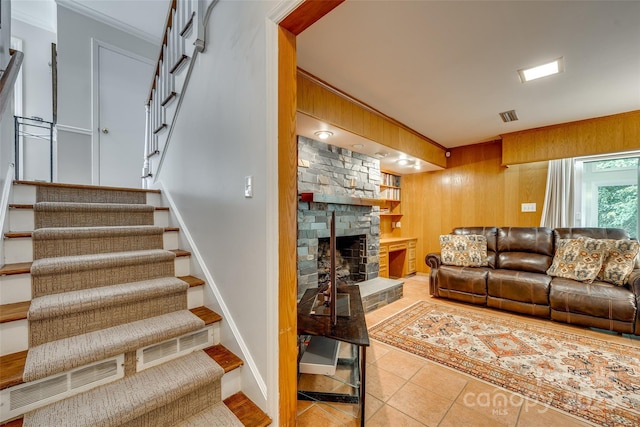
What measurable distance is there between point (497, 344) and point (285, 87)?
275 cm

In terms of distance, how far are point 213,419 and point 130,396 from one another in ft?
1.26

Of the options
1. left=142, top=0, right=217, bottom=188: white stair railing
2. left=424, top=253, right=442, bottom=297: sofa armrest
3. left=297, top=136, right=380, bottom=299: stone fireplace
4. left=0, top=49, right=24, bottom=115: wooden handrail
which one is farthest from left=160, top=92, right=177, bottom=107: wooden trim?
left=424, top=253, right=442, bottom=297: sofa armrest

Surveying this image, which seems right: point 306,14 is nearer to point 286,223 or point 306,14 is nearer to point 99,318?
point 286,223

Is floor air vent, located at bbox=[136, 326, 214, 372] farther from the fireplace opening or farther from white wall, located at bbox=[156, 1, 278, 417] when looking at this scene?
the fireplace opening

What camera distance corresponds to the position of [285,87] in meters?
1.25

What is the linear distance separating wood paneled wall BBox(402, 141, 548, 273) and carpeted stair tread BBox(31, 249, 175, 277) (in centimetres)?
458

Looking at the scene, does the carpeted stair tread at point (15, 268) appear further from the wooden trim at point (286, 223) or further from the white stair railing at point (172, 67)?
the white stair railing at point (172, 67)

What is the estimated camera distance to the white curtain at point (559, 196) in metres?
3.76

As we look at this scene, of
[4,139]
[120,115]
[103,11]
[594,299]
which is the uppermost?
[103,11]

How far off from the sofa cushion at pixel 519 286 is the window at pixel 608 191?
1.54 meters

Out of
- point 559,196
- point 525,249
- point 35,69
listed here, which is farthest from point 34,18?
point 559,196

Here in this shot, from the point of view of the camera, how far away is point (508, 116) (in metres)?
3.36

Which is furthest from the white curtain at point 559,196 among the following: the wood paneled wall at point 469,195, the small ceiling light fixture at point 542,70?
the small ceiling light fixture at point 542,70

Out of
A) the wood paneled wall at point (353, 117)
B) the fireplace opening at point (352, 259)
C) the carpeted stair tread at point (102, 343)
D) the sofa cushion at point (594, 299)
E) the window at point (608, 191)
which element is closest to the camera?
the carpeted stair tread at point (102, 343)
